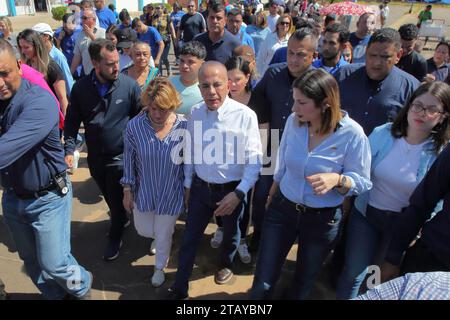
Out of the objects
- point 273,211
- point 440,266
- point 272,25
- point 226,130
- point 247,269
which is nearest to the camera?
point 440,266

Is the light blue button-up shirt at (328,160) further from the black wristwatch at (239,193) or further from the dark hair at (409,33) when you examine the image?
the dark hair at (409,33)

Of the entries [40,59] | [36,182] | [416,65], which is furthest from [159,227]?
[416,65]

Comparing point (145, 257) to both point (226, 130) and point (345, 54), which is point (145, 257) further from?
point (345, 54)

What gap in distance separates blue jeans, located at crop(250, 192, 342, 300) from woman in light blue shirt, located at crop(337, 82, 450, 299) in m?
0.21

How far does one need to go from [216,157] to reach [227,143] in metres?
0.14

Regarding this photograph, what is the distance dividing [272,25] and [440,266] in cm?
712

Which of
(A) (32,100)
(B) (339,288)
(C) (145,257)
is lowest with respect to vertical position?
(C) (145,257)

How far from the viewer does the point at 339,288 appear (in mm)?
2537

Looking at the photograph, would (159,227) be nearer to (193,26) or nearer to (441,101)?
(441,101)

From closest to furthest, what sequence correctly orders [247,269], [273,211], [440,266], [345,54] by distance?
[440,266] → [273,211] → [247,269] → [345,54]

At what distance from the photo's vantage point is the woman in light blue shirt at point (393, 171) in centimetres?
218

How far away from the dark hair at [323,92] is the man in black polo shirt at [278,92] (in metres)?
0.87

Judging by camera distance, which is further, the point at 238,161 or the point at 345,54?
the point at 345,54
